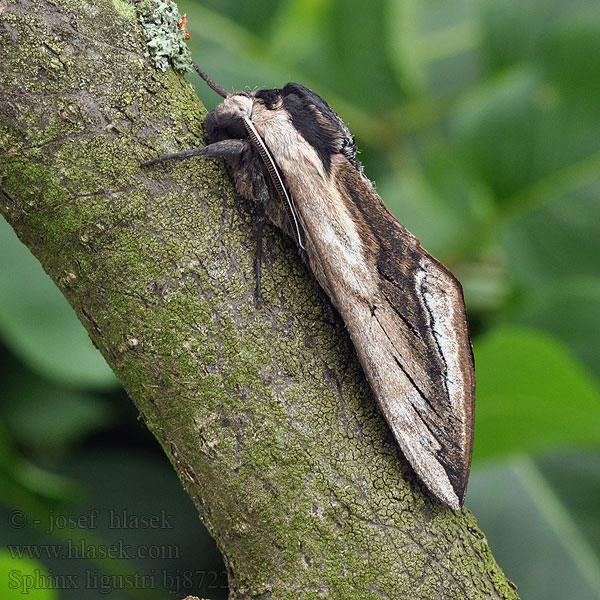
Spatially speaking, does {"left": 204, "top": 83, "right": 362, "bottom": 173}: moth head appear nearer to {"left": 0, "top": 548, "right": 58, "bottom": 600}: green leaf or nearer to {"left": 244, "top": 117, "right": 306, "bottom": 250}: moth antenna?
{"left": 244, "top": 117, "right": 306, "bottom": 250}: moth antenna

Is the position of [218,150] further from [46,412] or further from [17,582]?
[46,412]

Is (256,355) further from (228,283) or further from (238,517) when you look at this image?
(238,517)

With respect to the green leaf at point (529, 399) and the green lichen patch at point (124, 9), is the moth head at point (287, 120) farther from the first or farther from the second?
the green leaf at point (529, 399)

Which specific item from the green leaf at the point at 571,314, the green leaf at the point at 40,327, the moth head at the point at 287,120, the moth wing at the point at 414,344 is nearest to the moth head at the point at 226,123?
the moth head at the point at 287,120

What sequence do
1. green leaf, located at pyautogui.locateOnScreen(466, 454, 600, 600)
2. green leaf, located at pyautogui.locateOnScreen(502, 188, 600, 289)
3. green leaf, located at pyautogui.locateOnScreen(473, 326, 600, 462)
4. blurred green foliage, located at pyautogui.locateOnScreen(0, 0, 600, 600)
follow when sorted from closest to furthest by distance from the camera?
green leaf, located at pyautogui.locateOnScreen(473, 326, 600, 462), blurred green foliage, located at pyautogui.locateOnScreen(0, 0, 600, 600), green leaf, located at pyautogui.locateOnScreen(466, 454, 600, 600), green leaf, located at pyautogui.locateOnScreen(502, 188, 600, 289)

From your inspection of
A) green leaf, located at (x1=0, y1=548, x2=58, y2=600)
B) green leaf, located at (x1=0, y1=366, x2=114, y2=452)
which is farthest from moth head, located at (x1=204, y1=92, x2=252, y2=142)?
green leaf, located at (x1=0, y1=366, x2=114, y2=452)

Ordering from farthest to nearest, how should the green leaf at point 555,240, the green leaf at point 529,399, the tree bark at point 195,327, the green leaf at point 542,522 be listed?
the green leaf at point 555,240 → the green leaf at point 542,522 → the green leaf at point 529,399 → the tree bark at point 195,327

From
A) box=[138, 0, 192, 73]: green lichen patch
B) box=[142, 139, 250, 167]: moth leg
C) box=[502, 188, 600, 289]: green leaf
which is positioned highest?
box=[502, 188, 600, 289]: green leaf
